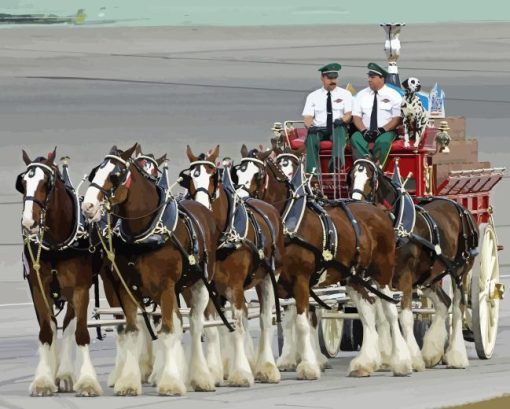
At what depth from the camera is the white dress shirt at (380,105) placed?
23828 millimetres

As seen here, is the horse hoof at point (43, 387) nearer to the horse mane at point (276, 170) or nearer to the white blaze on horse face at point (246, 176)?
the white blaze on horse face at point (246, 176)

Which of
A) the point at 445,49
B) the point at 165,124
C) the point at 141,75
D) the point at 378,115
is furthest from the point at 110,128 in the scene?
the point at 378,115

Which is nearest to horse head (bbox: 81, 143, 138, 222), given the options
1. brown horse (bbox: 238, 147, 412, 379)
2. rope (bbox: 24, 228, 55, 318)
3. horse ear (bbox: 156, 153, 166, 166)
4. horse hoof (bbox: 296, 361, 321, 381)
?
rope (bbox: 24, 228, 55, 318)

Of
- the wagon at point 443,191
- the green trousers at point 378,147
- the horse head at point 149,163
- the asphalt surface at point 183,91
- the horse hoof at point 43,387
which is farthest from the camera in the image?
the asphalt surface at point 183,91

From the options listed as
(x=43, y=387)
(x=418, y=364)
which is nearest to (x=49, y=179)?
(x=43, y=387)

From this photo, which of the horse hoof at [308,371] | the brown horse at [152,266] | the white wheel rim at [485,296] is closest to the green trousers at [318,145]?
the white wheel rim at [485,296]

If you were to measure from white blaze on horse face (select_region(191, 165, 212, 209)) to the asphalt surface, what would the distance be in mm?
2472

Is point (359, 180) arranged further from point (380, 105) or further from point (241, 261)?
point (241, 261)

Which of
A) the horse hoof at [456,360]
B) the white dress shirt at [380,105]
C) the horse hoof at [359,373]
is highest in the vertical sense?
the white dress shirt at [380,105]

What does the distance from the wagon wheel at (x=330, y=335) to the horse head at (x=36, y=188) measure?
446 cm

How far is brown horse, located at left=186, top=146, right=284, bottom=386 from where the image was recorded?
2006cm

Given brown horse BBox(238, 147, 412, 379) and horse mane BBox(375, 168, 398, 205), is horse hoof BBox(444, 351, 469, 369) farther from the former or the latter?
horse mane BBox(375, 168, 398, 205)

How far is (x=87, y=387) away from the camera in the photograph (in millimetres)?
19359

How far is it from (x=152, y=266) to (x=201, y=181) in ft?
3.25
